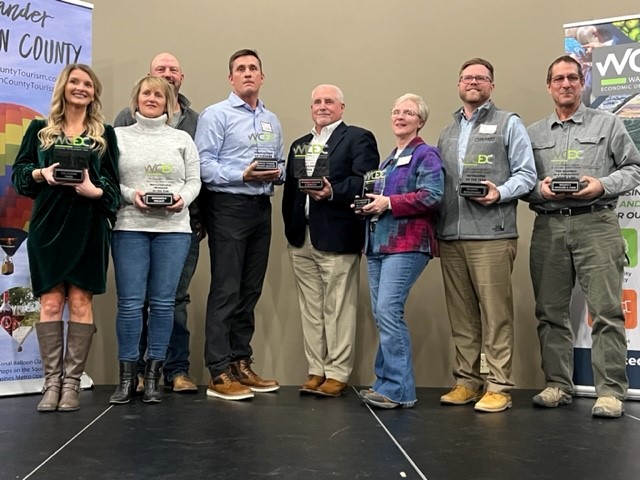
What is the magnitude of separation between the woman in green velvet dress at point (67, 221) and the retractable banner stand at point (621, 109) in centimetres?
245

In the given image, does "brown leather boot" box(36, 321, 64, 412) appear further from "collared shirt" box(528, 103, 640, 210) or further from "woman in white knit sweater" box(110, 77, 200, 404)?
"collared shirt" box(528, 103, 640, 210)

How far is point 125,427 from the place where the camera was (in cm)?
264

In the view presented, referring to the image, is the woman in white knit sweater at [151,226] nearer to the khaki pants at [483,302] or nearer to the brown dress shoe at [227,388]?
the brown dress shoe at [227,388]

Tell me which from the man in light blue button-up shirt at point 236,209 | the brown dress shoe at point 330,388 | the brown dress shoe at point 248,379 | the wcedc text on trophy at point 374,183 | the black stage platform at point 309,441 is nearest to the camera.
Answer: the black stage platform at point 309,441

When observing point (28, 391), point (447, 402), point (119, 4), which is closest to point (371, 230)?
point (447, 402)

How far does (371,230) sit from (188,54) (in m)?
1.84

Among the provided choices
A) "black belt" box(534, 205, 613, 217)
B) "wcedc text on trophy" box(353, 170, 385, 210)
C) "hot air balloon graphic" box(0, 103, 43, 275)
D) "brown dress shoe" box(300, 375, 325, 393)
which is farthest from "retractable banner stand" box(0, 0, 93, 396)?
"black belt" box(534, 205, 613, 217)

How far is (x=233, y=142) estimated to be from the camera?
3.40 m

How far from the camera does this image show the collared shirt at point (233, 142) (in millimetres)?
3336

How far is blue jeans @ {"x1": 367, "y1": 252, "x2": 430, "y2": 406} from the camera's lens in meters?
3.08

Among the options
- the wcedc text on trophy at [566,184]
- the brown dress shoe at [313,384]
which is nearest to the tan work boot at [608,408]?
the wcedc text on trophy at [566,184]

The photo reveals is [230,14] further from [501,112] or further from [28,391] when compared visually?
[28,391]

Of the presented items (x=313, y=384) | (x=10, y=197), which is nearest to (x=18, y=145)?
(x=10, y=197)

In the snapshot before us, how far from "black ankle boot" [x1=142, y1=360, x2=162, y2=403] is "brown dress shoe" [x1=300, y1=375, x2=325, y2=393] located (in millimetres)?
743
